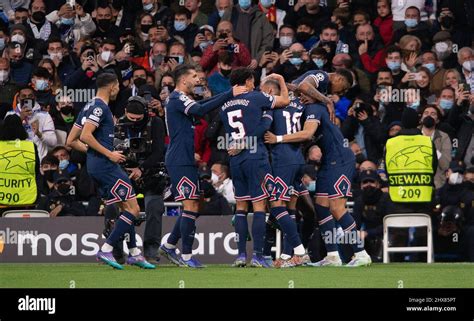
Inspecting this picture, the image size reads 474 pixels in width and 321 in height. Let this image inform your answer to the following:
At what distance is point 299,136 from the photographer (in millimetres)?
17547

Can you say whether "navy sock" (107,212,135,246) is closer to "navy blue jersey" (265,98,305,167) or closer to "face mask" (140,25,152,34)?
"navy blue jersey" (265,98,305,167)

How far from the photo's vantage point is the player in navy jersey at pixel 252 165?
675 inches

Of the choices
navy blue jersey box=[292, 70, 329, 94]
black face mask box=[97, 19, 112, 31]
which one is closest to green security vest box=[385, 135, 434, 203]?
navy blue jersey box=[292, 70, 329, 94]

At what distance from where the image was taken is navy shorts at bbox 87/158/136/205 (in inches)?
654

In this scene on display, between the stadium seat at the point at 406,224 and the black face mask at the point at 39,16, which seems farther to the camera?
the black face mask at the point at 39,16

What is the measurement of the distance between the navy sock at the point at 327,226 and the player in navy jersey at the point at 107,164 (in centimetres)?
254

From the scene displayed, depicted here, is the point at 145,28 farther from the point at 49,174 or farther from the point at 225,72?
the point at 49,174

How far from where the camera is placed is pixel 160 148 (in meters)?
18.4

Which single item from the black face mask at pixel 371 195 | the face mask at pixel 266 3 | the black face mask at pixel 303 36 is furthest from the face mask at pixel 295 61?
the black face mask at pixel 371 195

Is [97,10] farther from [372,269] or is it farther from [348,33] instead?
[372,269]

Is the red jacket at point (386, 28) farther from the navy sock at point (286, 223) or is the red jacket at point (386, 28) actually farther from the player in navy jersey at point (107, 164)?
the player in navy jersey at point (107, 164)

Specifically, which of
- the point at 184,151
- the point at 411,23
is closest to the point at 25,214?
the point at 184,151
